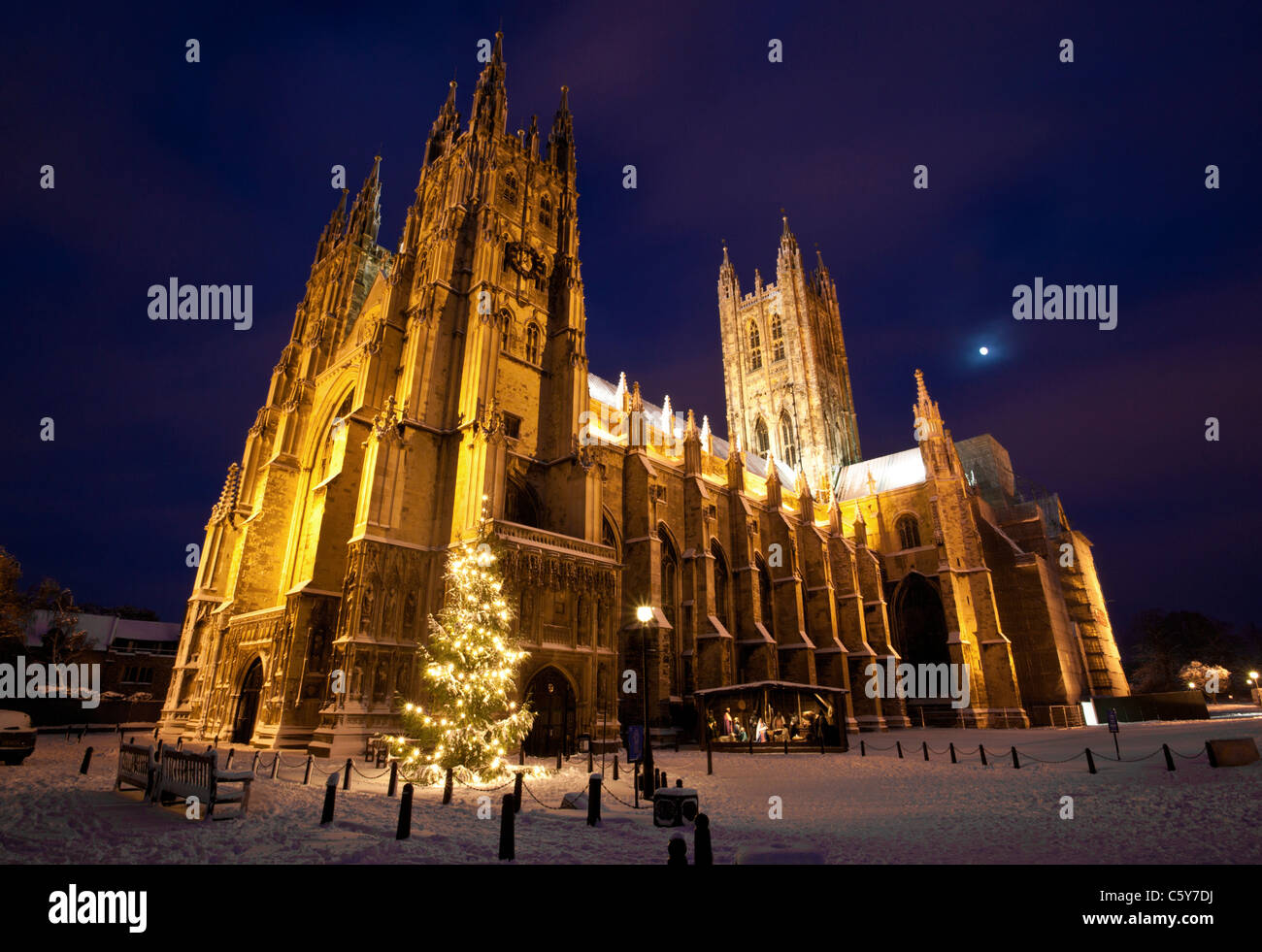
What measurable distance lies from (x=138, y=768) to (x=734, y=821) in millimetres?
10567

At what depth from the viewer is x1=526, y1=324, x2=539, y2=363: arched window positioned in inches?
1180

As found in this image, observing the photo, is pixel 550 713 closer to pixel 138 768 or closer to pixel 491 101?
pixel 138 768

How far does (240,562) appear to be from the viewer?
2852 centimetres

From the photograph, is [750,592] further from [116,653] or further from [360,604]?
[116,653]

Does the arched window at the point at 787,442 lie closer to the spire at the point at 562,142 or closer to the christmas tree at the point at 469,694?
the spire at the point at 562,142

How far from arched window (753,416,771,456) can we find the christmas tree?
47134 millimetres

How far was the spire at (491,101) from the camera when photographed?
1299 inches

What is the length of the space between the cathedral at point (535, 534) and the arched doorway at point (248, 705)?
0.14 meters

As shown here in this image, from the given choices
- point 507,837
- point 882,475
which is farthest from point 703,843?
point 882,475

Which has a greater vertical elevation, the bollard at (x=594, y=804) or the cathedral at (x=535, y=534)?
the cathedral at (x=535, y=534)

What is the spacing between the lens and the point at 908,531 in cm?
4825

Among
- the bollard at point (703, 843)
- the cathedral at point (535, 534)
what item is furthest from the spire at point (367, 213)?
the bollard at point (703, 843)

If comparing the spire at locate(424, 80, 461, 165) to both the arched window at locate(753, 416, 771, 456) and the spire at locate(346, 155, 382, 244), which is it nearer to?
the spire at locate(346, 155, 382, 244)
